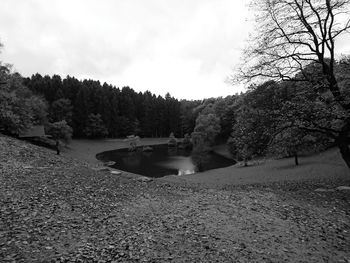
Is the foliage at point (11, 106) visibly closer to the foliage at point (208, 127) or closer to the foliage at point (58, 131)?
the foliage at point (58, 131)

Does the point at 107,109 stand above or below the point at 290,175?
above

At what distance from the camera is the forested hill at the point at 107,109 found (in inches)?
2879

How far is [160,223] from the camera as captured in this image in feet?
22.1

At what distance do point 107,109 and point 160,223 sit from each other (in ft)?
253

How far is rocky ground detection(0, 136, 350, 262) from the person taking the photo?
5.12 metres

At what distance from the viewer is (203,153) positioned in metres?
45.2

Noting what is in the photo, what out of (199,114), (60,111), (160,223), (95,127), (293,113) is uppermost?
(60,111)

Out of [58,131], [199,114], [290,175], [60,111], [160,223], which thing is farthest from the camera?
[199,114]

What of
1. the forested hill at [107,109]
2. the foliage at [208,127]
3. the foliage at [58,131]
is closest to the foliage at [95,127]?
the forested hill at [107,109]

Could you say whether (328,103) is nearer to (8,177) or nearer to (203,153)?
(8,177)

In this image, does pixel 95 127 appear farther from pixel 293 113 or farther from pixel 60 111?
pixel 293 113

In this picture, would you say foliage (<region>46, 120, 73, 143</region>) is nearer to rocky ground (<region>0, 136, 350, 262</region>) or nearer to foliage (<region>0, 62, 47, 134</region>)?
foliage (<region>0, 62, 47, 134</region>)

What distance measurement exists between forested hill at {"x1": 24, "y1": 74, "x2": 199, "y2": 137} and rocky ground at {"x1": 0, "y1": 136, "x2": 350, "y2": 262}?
66.3m

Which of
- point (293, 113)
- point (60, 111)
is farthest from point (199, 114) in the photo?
point (293, 113)
